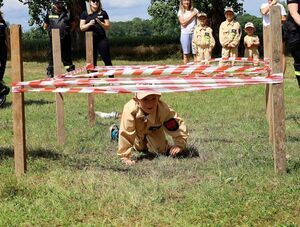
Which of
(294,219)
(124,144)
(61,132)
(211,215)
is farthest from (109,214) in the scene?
(61,132)

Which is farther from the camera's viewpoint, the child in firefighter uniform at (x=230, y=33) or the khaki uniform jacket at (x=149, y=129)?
the child in firefighter uniform at (x=230, y=33)

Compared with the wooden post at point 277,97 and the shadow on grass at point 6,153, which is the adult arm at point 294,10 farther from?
the shadow on grass at point 6,153

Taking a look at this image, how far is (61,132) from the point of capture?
22.4 ft

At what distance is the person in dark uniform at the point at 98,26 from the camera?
1034cm

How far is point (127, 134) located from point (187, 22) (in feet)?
26.5

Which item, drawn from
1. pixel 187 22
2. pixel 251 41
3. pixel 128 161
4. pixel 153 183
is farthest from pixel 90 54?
pixel 251 41

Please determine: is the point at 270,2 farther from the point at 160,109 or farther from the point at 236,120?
the point at 160,109

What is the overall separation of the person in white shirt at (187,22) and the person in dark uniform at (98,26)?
10.7 feet


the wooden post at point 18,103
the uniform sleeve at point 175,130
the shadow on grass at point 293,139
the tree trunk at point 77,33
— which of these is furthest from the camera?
the tree trunk at point 77,33

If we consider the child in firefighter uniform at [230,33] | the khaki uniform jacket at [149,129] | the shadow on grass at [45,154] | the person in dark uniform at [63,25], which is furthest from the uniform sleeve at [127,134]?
the child in firefighter uniform at [230,33]

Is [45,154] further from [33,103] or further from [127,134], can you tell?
[33,103]

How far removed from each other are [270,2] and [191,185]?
7.20 metres

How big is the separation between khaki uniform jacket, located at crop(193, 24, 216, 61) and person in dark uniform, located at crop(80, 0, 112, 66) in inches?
179

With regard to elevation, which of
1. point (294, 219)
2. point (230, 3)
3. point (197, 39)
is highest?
point (230, 3)
